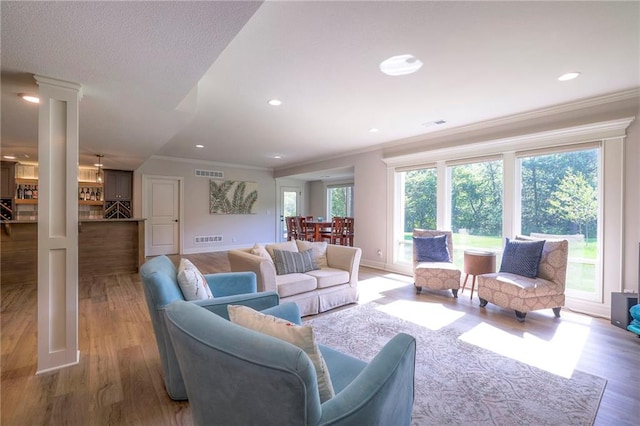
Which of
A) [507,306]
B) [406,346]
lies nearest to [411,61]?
[406,346]

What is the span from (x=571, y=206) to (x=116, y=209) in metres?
8.84

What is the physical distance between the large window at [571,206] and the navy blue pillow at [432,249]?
1.08 meters

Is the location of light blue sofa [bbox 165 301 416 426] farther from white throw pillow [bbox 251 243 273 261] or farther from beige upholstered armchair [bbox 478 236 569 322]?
beige upholstered armchair [bbox 478 236 569 322]

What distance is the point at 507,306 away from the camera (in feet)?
10.5

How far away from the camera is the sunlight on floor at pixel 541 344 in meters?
2.27

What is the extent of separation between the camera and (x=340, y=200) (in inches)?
374

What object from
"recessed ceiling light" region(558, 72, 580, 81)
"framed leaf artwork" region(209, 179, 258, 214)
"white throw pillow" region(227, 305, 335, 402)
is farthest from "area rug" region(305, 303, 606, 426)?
"framed leaf artwork" region(209, 179, 258, 214)

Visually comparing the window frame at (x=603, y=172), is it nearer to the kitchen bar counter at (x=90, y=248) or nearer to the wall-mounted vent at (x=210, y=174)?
the kitchen bar counter at (x=90, y=248)

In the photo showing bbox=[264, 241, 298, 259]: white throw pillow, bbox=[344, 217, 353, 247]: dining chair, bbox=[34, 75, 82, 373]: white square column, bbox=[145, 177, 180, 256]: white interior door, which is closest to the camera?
bbox=[34, 75, 82, 373]: white square column

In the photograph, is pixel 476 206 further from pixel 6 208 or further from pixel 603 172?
pixel 6 208

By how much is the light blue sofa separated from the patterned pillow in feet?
7.72

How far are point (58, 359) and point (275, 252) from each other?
2.05 m

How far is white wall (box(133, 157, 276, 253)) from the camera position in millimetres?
7172

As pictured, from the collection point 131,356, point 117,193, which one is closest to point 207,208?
point 117,193
